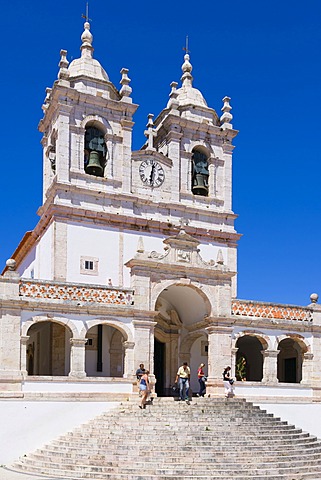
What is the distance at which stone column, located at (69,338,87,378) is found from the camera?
68.3 feet

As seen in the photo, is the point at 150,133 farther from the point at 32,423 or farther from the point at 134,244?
the point at 32,423

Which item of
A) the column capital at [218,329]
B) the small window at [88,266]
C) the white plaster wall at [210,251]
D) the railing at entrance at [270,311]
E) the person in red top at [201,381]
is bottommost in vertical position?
the person in red top at [201,381]

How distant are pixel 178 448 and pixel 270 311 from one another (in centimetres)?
859

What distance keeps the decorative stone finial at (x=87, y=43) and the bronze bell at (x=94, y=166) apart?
4.97 m

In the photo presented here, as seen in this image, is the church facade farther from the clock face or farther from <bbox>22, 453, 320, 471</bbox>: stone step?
<bbox>22, 453, 320, 471</bbox>: stone step

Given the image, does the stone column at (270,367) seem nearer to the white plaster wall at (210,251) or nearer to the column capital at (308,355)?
the column capital at (308,355)

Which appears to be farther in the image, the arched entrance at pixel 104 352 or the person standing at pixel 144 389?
the arched entrance at pixel 104 352

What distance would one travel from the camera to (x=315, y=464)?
58.9 feet

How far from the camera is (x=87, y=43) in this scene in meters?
29.2

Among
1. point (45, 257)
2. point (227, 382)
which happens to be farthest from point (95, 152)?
point (227, 382)

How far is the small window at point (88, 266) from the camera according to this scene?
25172 mm

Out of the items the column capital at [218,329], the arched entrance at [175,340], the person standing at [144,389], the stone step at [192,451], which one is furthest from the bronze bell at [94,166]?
the stone step at [192,451]

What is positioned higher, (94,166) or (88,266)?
(94,166)

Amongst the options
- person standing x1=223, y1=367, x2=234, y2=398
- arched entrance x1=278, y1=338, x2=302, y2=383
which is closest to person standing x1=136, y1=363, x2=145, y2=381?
person standing x1=223, y1=367, x2=234, y2=398
